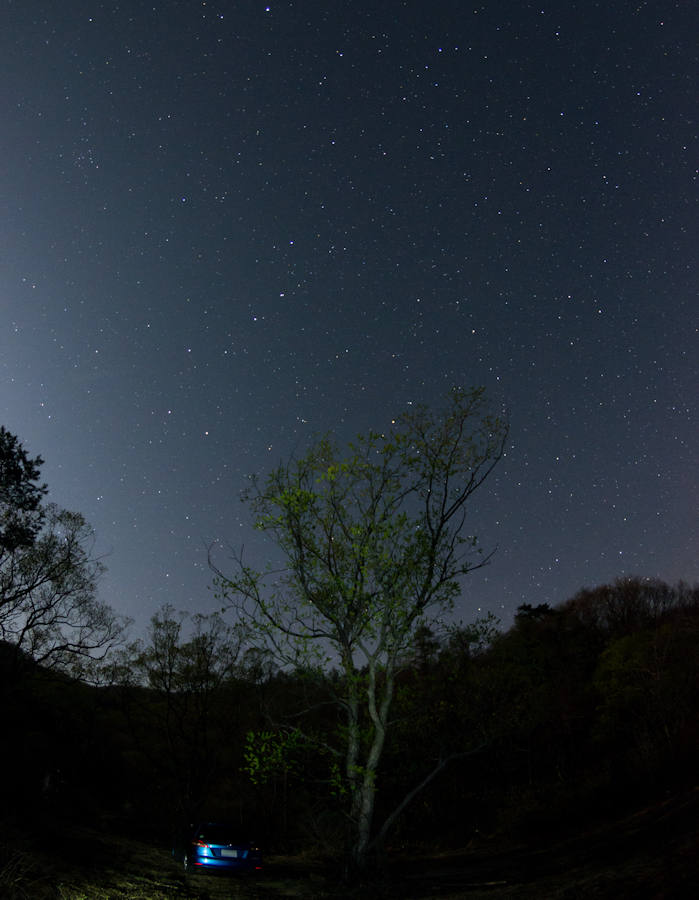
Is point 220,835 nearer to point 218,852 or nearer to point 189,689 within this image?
point 218,852

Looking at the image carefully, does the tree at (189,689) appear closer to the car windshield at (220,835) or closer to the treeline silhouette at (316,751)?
the treeline silhouette at (316,751)

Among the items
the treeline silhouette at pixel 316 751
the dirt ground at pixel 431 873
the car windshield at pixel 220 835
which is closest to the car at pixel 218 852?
the car windshield at pixel 220 835

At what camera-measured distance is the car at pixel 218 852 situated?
1378 cm

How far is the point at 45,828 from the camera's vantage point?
1644cm

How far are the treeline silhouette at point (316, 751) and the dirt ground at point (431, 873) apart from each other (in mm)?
5529

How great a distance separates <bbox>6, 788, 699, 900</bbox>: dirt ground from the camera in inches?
373

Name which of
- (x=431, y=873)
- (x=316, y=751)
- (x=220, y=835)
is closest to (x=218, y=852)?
(x=220, y=835)

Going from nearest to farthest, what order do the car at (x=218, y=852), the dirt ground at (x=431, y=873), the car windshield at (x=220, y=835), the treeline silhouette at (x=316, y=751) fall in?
1. the dirt ground at (x=431, y=873)
2. the car at (x=218, y=852)
3. the car windshield at (x=220, y=835)
4. the treeline silhouette at (x=316, y=751)

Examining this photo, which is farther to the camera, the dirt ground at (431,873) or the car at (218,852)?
the car at (218,852)

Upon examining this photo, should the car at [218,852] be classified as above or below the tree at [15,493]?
below

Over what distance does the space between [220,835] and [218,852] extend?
40 cm

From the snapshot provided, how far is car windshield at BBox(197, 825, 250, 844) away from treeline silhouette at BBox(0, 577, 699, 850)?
319 inches

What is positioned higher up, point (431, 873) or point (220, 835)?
point (220, 835)

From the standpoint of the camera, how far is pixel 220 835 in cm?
1426
